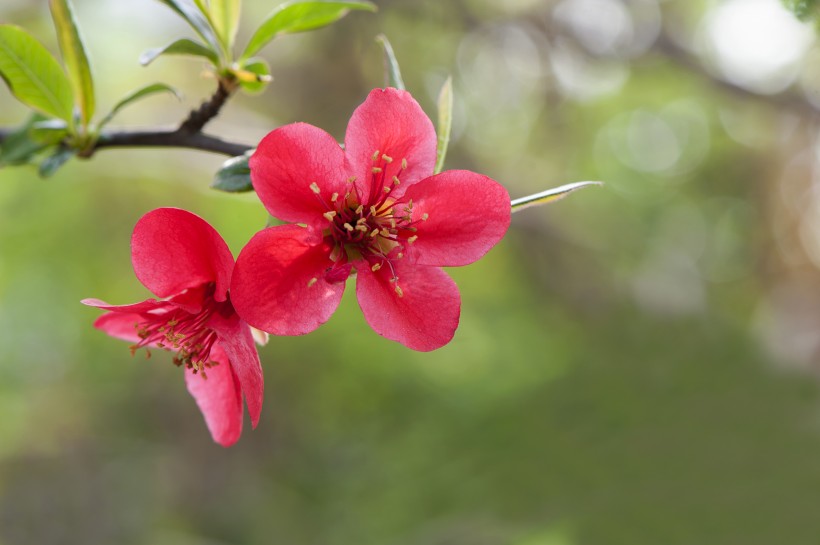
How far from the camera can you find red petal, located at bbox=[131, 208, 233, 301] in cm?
71

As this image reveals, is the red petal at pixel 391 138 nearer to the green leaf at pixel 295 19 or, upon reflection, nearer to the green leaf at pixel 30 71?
the green leaf at pixel 295 19

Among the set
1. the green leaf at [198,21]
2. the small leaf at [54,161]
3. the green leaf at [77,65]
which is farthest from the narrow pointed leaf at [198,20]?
the small leaf at [54,161]

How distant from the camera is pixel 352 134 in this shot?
734mm

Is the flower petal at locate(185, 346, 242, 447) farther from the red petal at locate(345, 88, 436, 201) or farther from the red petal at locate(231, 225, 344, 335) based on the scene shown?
the red petal at locate(345, 88, 436, 201)

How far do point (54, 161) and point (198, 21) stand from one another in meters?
0.26

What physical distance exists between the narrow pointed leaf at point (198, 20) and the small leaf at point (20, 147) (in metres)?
0.24

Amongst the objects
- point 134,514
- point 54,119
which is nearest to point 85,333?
point 134,514

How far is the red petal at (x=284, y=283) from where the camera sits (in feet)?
2.25

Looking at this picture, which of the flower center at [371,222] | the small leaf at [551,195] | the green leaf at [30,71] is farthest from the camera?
the green leaf at [30,71]

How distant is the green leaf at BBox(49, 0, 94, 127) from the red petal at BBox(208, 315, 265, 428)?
1.24 ft

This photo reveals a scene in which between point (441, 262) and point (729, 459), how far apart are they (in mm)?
3749

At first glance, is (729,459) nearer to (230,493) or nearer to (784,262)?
(784,262)

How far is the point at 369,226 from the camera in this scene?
0.80 meters

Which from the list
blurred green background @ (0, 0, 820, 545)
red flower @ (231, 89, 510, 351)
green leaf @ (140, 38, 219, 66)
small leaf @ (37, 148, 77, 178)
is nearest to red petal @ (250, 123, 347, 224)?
red flower @ (231, 89, 510, 351)
